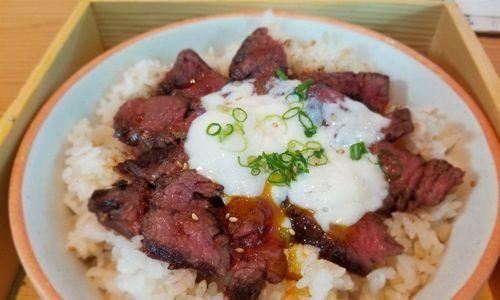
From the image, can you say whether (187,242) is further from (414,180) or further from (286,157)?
(414,180)

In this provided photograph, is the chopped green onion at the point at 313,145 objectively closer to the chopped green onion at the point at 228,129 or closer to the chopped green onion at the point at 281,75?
the chopped green onion at the point at 228,129

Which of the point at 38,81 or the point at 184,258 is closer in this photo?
the point at 184,258

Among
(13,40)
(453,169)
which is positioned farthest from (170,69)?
(453,169)

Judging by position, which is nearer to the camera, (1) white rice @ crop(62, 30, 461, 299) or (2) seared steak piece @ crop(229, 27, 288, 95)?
(1) white rice @ crop(62, 30, 461, 299)

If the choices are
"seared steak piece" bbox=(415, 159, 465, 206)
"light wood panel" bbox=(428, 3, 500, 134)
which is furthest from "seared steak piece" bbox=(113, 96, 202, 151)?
"light wood panel" bbox=(428, 3, 500, 134)

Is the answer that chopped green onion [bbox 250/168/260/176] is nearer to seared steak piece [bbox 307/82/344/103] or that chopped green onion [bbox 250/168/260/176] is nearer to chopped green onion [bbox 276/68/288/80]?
seared steak piece [bbox 307/82/344/103]

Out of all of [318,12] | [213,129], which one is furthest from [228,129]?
[318,12]

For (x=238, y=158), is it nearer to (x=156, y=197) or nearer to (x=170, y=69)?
(x=156, y=197)
